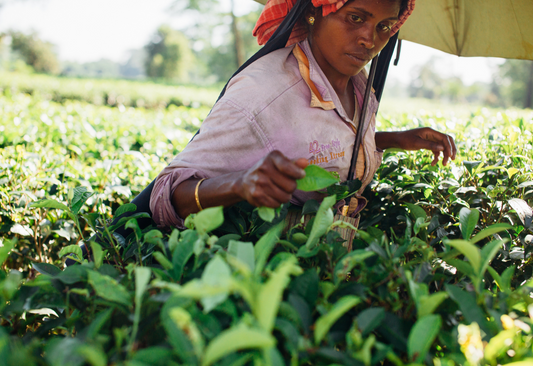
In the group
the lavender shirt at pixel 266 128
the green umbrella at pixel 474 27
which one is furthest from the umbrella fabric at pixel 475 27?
the lavender shirt at pixel 266 128

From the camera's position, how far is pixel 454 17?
7.96ft

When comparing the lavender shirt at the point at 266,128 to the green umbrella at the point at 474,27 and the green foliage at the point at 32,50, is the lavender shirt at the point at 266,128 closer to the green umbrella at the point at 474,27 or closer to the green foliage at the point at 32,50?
the green umbrella at the point at 474,27

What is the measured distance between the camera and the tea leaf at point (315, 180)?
1053 mm

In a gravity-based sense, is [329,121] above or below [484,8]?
below

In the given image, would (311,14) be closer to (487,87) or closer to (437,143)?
(437,143)

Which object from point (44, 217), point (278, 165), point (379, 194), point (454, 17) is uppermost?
point (454, 17)

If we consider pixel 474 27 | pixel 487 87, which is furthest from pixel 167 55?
pixel 487 87

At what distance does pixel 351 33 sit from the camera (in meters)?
1.69

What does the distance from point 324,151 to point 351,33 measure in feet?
1.78

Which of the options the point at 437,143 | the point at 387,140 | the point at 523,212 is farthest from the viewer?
the point at 387,140

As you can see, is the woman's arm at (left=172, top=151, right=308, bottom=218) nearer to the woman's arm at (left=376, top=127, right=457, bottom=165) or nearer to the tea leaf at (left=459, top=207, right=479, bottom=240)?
the tea leaf at (left=459, top=207, right=479, bottom=240)

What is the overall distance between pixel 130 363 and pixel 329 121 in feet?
4.51

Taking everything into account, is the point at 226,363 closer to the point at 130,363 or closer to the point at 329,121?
the point at 130,363

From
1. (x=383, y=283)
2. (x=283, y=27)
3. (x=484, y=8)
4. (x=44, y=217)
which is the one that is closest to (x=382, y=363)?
(x=383, y=283)
